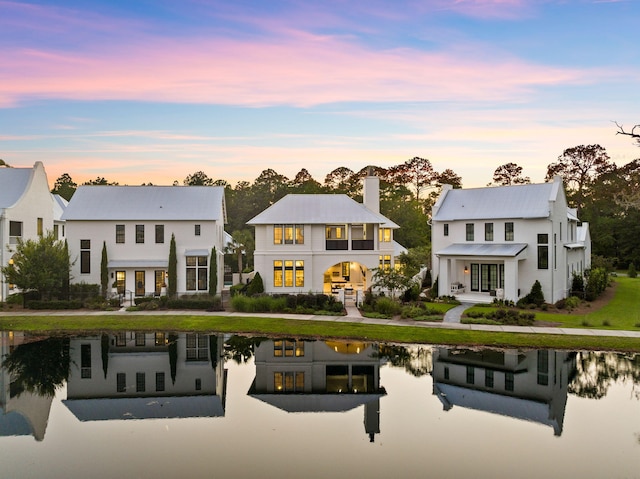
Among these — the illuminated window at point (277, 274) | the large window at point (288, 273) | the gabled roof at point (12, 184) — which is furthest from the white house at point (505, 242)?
the gabled roof at point (12, 184)

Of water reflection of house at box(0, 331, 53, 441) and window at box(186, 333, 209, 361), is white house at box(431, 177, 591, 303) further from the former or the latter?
water reflection of house at box(0, 331, 53, 441)

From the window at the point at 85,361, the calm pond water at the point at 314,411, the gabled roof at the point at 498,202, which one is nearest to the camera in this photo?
the calm pond water at the point at 314,411

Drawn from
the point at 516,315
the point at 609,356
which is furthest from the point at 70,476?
the point at 516,315

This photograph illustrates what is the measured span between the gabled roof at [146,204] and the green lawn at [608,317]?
20.3 metres

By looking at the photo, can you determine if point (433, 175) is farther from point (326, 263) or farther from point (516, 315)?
point (516, 315)

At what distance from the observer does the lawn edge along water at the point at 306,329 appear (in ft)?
80.2

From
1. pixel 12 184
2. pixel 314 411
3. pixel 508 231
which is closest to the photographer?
pixel 314 411

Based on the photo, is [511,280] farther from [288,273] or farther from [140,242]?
[140,242]

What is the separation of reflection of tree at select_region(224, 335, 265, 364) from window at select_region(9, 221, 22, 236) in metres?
20.6

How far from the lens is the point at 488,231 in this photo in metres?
37.9

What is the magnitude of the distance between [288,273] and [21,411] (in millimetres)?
22619

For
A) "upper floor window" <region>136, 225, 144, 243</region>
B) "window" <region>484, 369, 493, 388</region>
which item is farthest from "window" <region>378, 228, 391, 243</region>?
"window" <region>484, 369, 493, 388</region>

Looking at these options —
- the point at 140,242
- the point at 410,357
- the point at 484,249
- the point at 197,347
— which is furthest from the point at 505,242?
the point at 140,242

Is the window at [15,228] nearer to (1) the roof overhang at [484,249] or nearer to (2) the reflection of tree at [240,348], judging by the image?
(2) the reflection of tree at [240,348]
